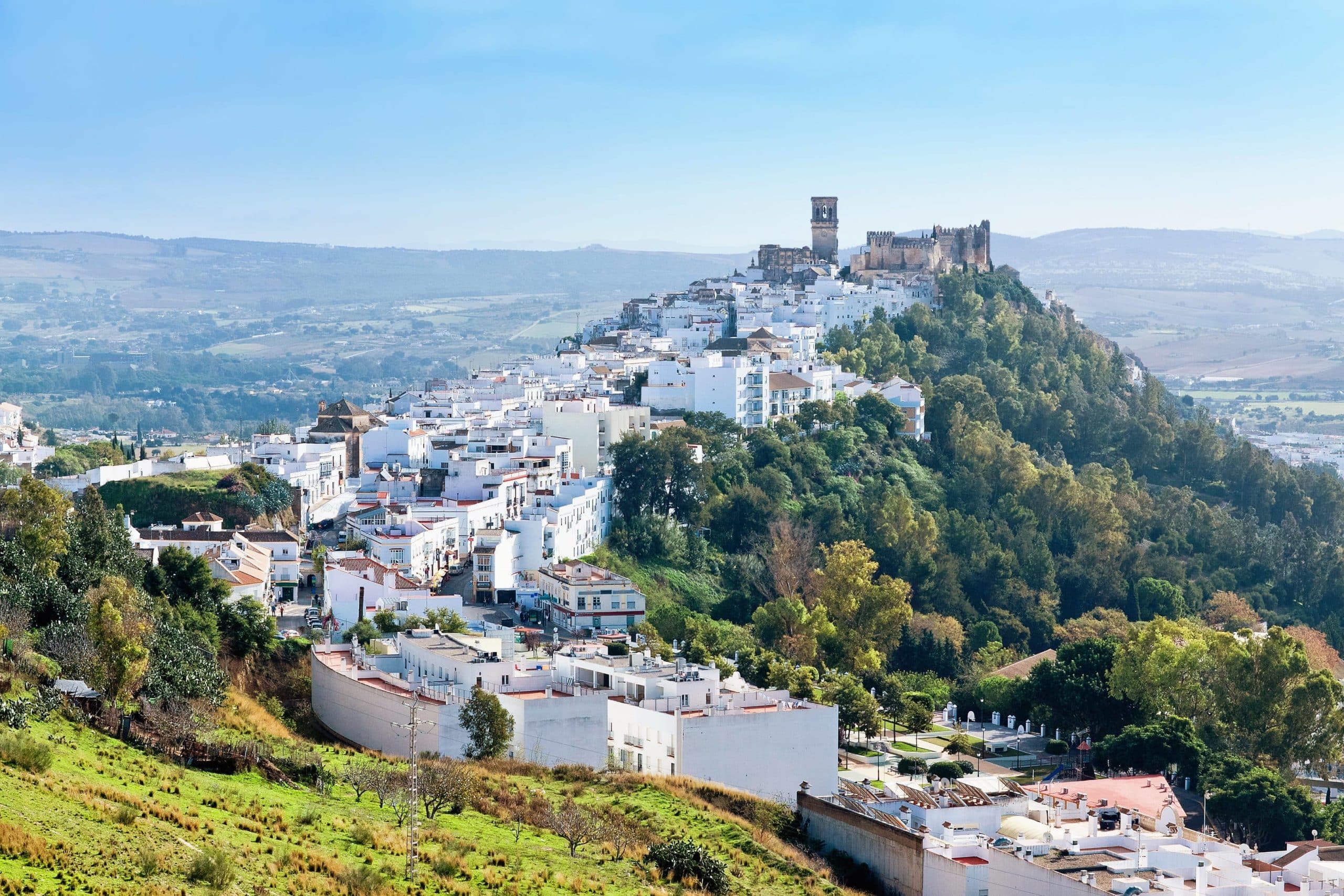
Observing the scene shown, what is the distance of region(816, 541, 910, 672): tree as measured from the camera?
4153 cm

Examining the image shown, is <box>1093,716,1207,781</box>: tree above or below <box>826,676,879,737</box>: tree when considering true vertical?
below

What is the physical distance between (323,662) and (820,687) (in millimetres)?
9279

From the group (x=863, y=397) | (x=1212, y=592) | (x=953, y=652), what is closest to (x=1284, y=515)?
(x=1212, y=592)

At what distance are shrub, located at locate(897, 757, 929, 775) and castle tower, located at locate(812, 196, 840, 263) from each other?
52.5m

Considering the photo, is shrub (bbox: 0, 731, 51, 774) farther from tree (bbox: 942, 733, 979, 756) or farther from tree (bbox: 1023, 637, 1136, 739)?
tree (bbox: 1023, 637, 1136, 739)

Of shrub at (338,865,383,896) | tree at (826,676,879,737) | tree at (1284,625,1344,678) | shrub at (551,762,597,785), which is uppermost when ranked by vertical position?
shrub at (338,865,383,896)

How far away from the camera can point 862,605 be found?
42062 mm

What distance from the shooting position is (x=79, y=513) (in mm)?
32594

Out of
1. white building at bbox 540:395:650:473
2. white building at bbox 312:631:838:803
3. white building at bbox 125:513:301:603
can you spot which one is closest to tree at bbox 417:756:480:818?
white building at bbox 312:631:838:803

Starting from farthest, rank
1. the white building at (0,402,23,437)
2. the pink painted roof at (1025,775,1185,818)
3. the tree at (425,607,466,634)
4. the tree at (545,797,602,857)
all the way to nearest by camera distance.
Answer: the white building at (0,402,23,437), the tree at (425,607,466,634), the pink painted roof at (1025,775,1185,818), the tree at (545,797,602,857)

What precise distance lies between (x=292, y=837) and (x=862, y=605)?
2286 centimetres

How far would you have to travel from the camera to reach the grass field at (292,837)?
702 inches

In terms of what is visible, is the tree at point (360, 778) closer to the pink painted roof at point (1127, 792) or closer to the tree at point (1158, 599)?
the pink painted roof at point (1127, 792)

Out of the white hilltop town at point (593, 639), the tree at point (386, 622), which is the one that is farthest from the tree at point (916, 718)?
the tree at point (386, 622)
